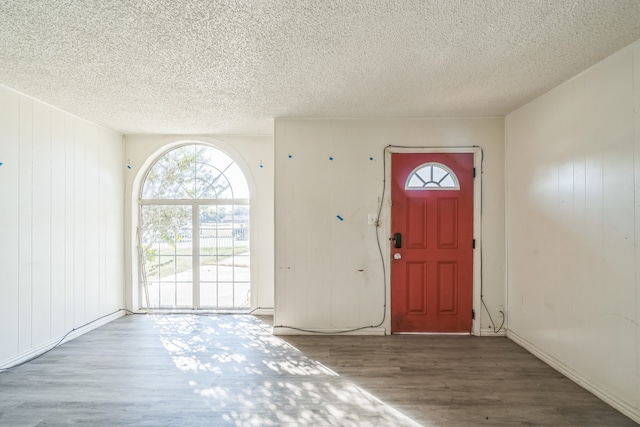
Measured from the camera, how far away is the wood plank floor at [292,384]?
2021mm

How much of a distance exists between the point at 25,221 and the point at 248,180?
7.79ft

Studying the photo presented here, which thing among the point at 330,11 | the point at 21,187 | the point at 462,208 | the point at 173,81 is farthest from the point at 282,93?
the point at 21,187

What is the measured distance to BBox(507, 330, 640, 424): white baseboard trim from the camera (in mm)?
1992

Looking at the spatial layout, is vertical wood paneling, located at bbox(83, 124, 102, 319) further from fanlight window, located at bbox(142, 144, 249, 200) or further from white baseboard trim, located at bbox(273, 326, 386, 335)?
white baseboard trim, located at bbox(273, 326, 386, 335)

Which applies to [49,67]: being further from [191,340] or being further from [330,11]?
[191,340]

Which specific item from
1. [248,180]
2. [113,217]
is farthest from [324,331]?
[113,217]

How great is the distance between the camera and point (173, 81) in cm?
246

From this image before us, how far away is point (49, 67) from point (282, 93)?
5.94 feet

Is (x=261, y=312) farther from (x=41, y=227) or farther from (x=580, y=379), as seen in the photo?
(x=580, y=379)

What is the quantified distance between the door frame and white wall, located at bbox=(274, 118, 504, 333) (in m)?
0.04

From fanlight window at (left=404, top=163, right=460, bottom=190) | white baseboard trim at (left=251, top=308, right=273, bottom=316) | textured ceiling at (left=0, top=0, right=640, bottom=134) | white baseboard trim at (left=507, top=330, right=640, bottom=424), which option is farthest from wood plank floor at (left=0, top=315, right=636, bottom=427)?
textured ceiling at (left=0, top=0, right=640, bottom=134)

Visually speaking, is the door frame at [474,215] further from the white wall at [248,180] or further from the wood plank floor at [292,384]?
the white wall at [248,180]

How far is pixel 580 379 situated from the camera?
2.37 meters

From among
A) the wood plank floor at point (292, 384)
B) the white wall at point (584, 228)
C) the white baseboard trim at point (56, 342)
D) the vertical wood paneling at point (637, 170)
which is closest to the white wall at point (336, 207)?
the wood plank floor at point (292, 384)
